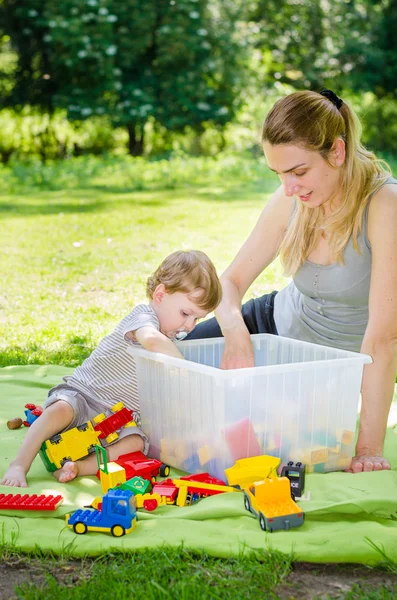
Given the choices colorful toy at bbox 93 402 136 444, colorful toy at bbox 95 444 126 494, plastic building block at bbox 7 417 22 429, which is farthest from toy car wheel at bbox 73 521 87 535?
plastic building block at bbox 7 417 22 429

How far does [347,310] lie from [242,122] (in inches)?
386

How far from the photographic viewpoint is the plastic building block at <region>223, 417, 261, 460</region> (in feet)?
6.70

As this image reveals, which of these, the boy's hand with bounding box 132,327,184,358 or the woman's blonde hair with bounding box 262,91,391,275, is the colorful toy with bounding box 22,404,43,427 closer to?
the boy's hand with bounding box 132,327,184,358

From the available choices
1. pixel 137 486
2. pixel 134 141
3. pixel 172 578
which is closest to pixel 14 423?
pixel 137 486

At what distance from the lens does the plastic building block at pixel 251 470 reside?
6.40 ft

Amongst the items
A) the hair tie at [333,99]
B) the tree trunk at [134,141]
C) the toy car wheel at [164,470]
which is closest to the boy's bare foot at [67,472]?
the toy car wheel at [164,470]

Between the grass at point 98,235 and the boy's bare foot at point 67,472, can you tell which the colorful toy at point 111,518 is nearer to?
the boy's bare foot at point 67,472

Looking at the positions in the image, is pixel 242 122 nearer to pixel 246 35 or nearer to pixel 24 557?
pixel 246 35

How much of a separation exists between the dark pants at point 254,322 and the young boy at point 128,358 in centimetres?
39

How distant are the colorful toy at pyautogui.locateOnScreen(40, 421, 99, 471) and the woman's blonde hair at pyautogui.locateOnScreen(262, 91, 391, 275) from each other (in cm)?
83

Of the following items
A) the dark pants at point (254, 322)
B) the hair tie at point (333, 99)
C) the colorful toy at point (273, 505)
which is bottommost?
the colorful toy at point (273, 505)

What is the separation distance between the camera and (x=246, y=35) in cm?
1173

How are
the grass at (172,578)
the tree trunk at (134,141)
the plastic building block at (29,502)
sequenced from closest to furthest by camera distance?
1. the grass at (172,578)
2. the plastic building block at (29,502)
3. the tree trunk at (134,141)

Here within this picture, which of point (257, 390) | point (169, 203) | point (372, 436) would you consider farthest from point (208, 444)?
point (169, 203)
